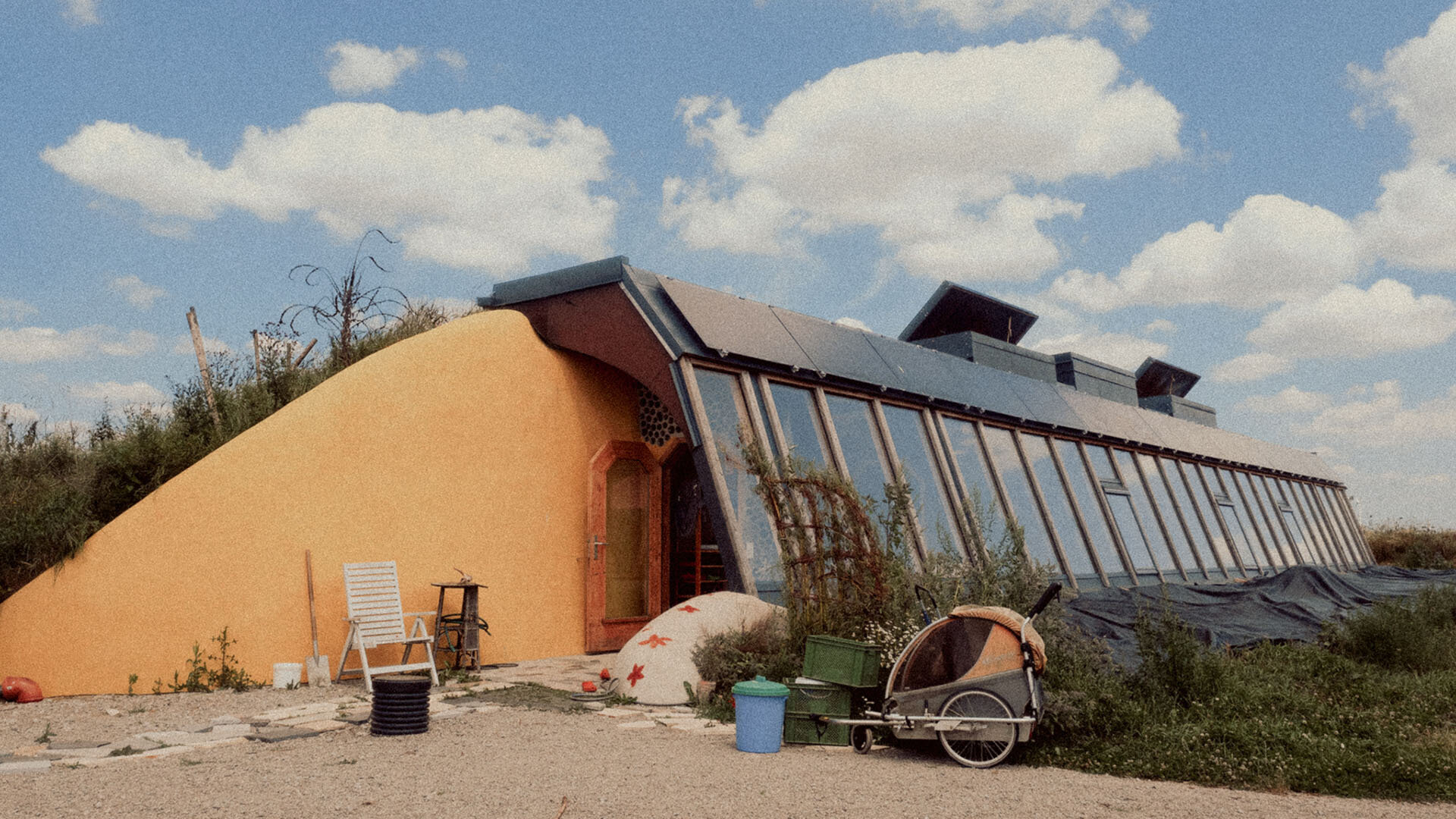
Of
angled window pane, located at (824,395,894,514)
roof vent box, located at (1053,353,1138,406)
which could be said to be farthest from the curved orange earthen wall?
roof vent box, located at (1053,353,1138,406)

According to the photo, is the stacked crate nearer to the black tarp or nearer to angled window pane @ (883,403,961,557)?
the black tarp

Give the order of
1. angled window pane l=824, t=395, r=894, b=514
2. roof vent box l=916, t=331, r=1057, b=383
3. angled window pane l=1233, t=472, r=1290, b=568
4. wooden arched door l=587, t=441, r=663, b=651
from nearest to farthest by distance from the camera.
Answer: angled window pane l=824, t=395, r=894, b=514
wooden arched door l=587, t=441, r=663, b=651
roof vent box l=916, t=331, r=1057, b=383
angled window pane l=1233, t=472, r=1290, b=568

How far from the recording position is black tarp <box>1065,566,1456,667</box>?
298 inches

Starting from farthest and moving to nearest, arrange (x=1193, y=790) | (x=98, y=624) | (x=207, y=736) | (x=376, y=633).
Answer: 1. (x=376, y=633)
2. (x=98, y=624)
3. (x=207, y=736)
4. (x=1193, y=790)

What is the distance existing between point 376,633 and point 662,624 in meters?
2.31

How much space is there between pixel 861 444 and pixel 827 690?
13.2ft

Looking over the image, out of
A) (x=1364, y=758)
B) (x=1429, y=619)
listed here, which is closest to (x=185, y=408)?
(x=1364, y=758)

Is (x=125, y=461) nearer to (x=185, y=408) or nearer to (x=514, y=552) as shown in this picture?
(x=185, y=408)

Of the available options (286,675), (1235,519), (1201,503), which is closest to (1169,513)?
(1201,503)

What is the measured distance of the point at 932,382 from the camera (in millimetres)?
10688

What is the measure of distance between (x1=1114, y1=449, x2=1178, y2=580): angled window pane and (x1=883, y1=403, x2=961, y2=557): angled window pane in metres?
5.43

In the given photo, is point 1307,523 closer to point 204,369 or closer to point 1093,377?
point 1093,377

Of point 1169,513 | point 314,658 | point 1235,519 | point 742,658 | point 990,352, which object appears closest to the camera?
point 742,658

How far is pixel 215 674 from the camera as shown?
6.78 metres
